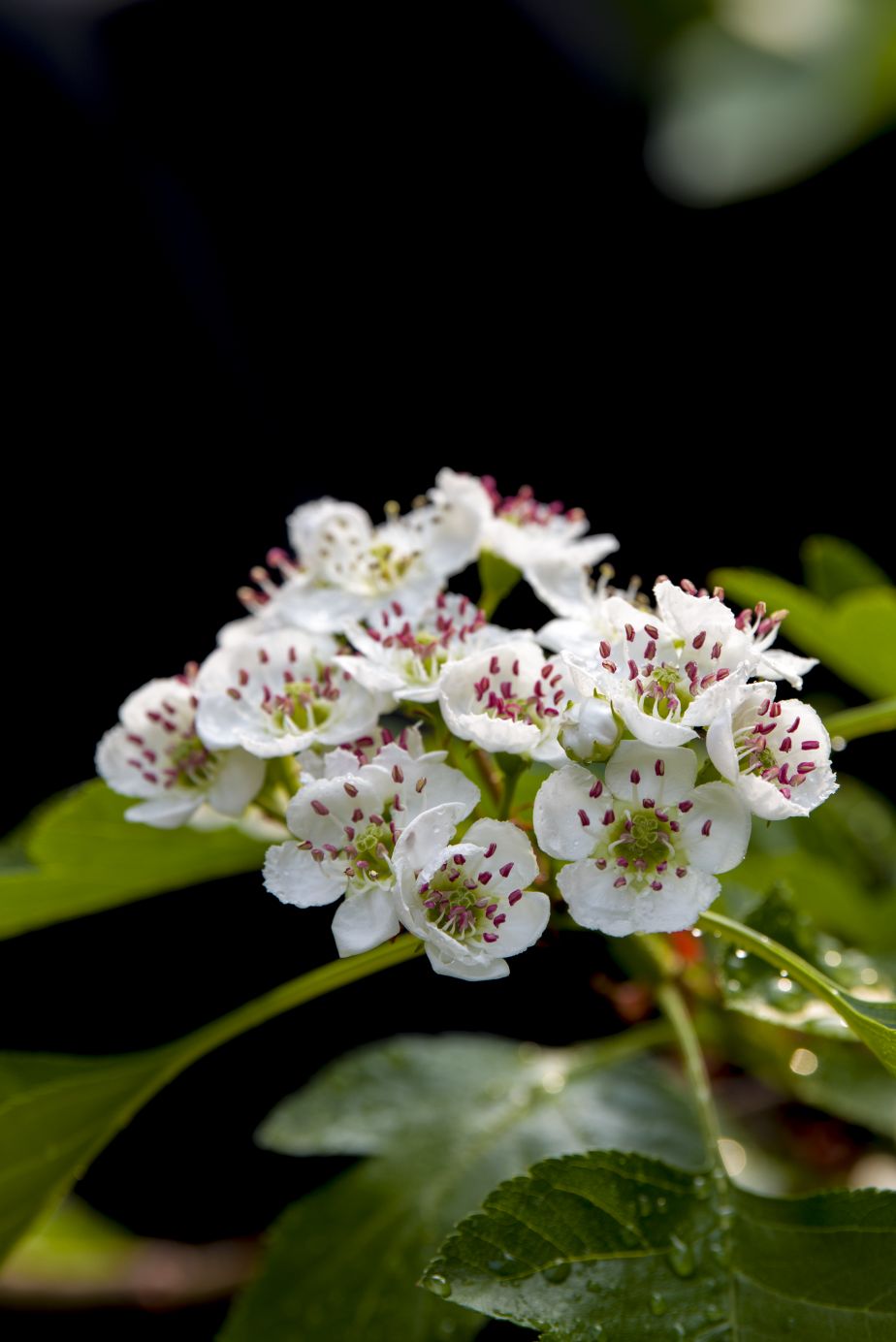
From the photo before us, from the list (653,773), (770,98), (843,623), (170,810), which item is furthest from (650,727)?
(770,98)

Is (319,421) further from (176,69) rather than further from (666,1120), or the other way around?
(666,1120)

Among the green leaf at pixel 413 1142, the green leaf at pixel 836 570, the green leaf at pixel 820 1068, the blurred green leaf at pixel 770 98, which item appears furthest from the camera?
the blurred green leaf at pixel 770 98

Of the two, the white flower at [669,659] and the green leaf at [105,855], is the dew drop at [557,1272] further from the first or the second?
the green leaf at [105,855]

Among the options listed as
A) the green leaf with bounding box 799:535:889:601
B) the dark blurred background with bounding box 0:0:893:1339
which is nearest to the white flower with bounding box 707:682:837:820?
the green leaf with bounding box 799:535:889:601

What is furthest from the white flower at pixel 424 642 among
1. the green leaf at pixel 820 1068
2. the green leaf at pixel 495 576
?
the green leaf at pixel 820 1068

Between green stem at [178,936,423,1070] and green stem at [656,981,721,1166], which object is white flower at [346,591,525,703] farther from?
green stem at [656,981,721,1166]

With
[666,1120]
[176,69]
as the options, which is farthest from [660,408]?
[666,1120]
